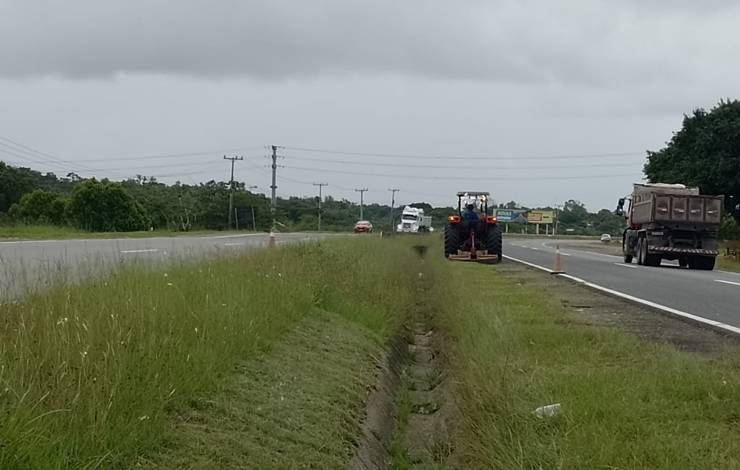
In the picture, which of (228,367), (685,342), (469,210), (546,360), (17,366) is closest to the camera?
(17,366)

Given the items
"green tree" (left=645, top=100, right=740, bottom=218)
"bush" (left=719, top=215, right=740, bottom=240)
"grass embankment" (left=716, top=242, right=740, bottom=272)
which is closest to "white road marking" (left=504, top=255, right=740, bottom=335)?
"grass embankment" (left=716, top=242, right=740, bottom=272)

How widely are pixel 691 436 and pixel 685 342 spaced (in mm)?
4585

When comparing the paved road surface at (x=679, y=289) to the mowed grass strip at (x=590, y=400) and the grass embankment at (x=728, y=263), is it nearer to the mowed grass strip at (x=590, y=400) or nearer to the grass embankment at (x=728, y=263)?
the mowed grass strip at (x=590, y=400)

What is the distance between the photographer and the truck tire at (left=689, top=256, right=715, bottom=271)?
89.1 ft

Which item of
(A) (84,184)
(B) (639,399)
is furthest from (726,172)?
(B) (639,399)

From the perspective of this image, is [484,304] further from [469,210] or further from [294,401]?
[469,210]

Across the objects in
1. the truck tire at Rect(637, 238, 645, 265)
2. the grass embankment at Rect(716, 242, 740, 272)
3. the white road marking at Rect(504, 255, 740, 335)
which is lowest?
the grass embankment at Rect(716, 242, 740, 272)

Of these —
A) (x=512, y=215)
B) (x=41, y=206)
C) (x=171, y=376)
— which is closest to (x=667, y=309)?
(x=171, y=376)

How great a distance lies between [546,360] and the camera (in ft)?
26.9

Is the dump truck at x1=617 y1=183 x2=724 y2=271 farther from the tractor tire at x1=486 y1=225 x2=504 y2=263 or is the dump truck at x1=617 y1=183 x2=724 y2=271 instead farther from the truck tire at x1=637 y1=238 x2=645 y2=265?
the tractor tire at x1=486 y1=225 x2=504 y2=263

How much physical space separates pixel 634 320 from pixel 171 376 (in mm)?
8226

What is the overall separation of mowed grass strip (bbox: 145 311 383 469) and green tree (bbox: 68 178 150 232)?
44.4 metres

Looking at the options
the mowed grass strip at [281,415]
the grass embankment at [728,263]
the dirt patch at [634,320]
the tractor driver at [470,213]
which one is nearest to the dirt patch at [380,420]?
the mowed grass strip at [281,415]

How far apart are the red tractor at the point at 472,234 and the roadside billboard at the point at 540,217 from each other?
95418 millimetres
